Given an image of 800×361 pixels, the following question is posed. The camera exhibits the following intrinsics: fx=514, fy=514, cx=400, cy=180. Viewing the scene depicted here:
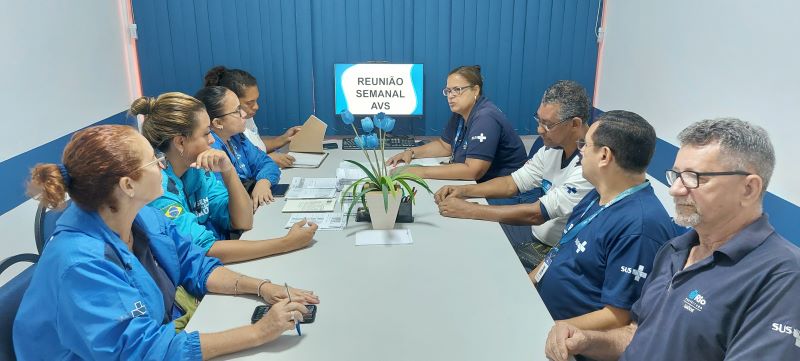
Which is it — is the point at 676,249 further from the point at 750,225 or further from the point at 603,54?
the point at 603,54

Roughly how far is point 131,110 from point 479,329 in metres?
1.46

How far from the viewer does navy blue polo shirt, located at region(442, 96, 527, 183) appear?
283cm

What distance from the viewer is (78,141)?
1215 millimetres

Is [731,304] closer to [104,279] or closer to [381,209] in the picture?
[381,209]

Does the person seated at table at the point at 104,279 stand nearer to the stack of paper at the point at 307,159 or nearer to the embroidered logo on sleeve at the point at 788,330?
the embroidered logo on sleeve at the point at 788,330

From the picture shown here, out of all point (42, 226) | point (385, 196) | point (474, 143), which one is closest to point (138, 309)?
point (42, 226)

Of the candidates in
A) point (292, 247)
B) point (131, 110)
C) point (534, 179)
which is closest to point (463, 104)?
point (534, 179)

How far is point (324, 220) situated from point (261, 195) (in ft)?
1.44

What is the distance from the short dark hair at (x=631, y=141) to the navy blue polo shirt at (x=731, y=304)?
0.32 m

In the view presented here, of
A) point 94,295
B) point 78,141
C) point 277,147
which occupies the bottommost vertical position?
point 277,147

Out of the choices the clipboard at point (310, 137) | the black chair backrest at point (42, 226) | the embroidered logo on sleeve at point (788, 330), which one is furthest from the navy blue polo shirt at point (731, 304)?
the clipboard at point (310, 137)

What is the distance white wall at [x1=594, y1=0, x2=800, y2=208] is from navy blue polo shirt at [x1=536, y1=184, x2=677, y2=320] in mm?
1038

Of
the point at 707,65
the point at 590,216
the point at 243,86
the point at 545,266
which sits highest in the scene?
the point at 707,65

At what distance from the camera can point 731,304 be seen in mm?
1091
